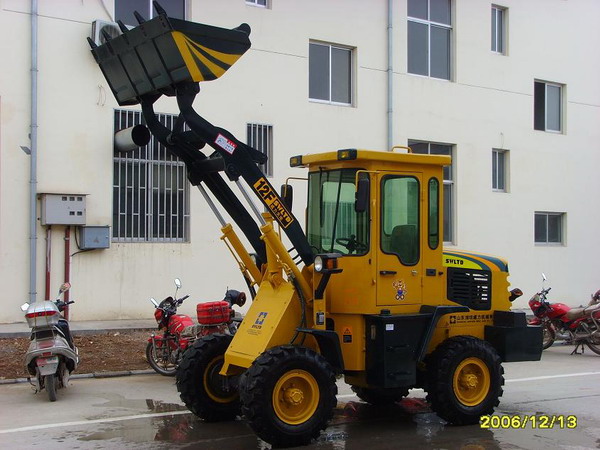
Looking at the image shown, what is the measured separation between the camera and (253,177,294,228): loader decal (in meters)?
7.86

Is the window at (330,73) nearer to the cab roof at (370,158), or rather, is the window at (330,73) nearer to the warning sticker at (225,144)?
the cab roof at (370,158)

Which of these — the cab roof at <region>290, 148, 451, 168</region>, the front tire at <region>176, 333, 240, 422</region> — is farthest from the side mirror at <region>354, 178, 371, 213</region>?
the front tire at <region>176, 333, 240, 422</region>

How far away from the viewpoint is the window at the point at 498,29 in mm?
22109

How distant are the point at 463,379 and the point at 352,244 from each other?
75.1 inches

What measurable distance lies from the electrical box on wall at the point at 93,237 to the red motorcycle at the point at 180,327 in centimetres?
396

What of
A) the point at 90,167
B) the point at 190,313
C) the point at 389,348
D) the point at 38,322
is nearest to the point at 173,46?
the point at 389,348

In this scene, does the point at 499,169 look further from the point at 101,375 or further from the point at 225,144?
the point at 225,144

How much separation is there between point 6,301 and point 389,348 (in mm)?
9243

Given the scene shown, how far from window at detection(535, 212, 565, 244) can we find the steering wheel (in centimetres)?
1579

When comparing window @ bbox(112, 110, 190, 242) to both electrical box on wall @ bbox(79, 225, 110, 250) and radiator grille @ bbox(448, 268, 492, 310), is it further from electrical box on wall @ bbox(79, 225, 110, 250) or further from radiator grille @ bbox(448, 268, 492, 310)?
radiator grille @ bbox(448, 268, 492, 310)

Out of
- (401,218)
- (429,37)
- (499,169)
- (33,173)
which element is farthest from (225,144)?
(499,169)

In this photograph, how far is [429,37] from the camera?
20844 mm

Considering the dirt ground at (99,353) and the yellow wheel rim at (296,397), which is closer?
the yellow wheel rim at (296,397)

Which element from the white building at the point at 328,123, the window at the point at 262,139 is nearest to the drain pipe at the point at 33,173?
the white building at the point at 328,123
